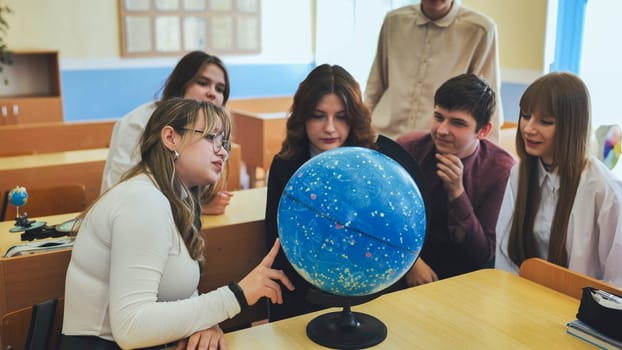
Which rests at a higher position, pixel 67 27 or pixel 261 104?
pixel 67 27

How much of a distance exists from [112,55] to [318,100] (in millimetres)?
5755

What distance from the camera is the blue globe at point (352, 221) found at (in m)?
1.30

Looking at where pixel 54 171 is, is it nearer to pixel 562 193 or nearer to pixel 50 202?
pixel 50 202

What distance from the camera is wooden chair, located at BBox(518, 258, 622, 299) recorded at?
1747mm

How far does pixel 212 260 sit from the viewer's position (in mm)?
2369

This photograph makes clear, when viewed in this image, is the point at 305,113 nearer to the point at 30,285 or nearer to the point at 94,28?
the point at 30,285

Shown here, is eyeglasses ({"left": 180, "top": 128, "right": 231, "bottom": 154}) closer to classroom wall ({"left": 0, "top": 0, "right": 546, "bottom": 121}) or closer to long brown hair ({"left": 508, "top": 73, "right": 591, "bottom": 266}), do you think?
long brown hair ({"left": 508, "top": 73, "right": 591, "bottom": 266})

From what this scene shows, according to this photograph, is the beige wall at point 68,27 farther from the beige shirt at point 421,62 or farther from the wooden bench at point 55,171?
the beige shirt at point 421,62

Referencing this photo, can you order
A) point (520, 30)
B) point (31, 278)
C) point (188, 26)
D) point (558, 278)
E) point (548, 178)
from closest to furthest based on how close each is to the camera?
point (558, 278)
point (31, 278)
point (548, 178)
point (520, 30)
point (188, 26)

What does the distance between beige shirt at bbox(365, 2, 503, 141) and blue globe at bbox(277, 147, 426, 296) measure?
172 cm

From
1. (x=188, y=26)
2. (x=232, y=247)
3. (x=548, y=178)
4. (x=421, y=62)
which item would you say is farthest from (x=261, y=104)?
(x=548, y=178)

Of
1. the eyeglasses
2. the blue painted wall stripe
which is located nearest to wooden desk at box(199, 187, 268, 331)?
the eyeglasses

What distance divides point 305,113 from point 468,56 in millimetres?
1116

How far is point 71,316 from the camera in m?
1.57
